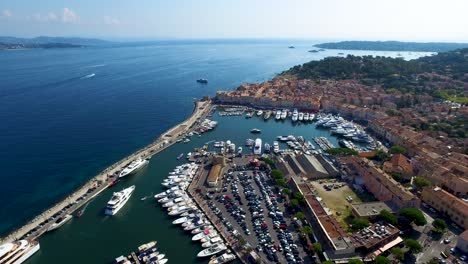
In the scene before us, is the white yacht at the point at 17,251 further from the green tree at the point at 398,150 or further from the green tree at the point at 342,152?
the green tree at the point at 398,150

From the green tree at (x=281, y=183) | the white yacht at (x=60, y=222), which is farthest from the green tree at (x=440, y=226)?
the white yacht at (x=60, y=222)

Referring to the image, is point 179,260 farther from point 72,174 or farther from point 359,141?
point 359,141

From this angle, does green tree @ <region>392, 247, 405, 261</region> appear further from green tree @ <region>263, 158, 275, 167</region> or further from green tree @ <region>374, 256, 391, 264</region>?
green tree @ <region>263, 158, 275, 167</region>

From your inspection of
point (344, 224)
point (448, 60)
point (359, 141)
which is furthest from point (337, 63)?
point (344, 224)

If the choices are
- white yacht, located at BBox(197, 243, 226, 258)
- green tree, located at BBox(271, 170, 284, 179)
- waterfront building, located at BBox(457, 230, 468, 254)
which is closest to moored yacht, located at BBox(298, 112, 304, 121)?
green tree, located at BBox(271, 170, 284, 179)

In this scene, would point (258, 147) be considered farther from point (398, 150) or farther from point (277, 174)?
point (398, 150)

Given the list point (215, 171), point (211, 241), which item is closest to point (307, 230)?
point (211, 241)
